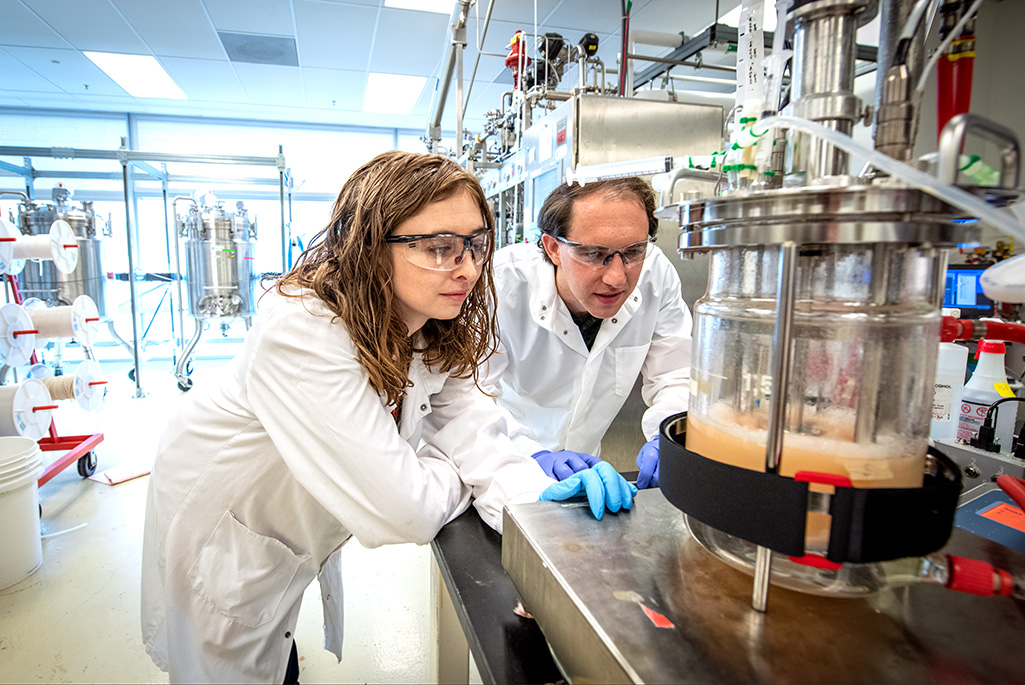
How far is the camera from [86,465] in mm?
2979

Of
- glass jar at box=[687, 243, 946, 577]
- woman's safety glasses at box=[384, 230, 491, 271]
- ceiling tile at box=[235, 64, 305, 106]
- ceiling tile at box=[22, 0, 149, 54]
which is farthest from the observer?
ceiling tile at box=[235, 64, 305, 106]

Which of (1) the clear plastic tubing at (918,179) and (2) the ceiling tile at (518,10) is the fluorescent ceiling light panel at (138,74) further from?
(1) the clear plastic tubing at (918,179)

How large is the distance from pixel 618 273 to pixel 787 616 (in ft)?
3.05

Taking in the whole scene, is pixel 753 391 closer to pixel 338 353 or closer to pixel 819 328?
pixel 819 328

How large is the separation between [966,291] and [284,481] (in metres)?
2.60

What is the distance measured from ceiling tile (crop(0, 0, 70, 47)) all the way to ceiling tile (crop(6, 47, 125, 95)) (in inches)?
4.8

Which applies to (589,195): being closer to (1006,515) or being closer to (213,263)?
(1006,515)

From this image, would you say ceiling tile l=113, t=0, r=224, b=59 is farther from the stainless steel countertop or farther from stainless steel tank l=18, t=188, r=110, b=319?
the stainless steel countertop

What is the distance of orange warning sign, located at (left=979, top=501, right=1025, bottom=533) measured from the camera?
78 cm

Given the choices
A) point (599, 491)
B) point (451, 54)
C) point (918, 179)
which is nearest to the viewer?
point (918, 179)

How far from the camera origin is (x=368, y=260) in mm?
963

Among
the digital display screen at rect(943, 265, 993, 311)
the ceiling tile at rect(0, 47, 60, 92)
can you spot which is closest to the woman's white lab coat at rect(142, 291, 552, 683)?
the digital display screen at rect(943, 265, 993, 311)

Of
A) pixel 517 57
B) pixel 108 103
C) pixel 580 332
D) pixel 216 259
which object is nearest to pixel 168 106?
pixel 108 103

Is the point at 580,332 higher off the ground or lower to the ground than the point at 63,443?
higher
